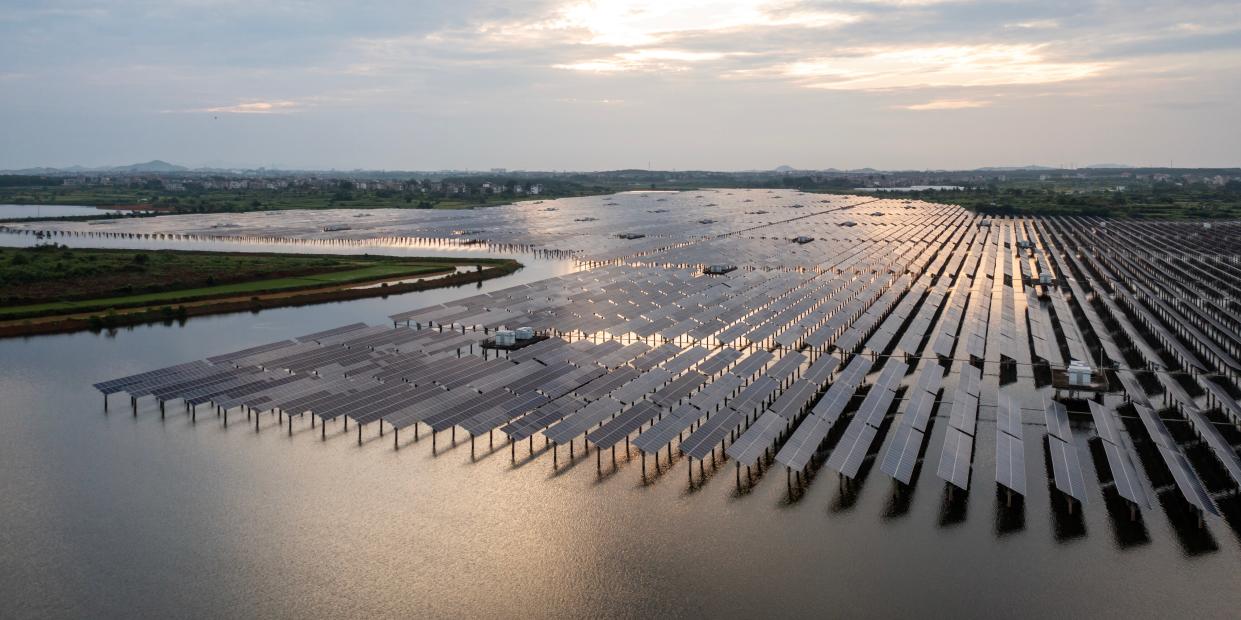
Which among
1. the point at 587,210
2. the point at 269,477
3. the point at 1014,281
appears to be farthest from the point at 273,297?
the point at 587,210

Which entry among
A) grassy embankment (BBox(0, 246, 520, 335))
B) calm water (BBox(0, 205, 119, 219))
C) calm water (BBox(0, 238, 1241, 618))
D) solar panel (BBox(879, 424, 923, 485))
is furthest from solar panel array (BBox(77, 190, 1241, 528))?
calm water (BBox(0, 205, 119, 219))

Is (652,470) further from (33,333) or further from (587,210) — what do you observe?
(587,210)

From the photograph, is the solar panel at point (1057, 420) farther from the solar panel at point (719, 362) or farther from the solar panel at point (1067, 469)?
the solar panel at point (719, 362)

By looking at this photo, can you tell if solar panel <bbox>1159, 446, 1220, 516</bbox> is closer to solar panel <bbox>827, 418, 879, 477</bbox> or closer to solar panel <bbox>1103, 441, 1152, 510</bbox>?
solar panel <bbox>1103, 441, 1152, 510</bbox>

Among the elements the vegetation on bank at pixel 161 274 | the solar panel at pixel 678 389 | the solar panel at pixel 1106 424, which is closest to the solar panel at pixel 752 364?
the solar panel at pixel 678 389

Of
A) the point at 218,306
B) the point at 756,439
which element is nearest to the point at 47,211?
the point at 218,306

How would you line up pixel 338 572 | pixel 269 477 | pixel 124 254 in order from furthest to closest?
pixel 124 254 → pixel 269 477 → pixel 338 572

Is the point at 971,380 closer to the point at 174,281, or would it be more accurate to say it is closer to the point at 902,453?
the point at 902,453
